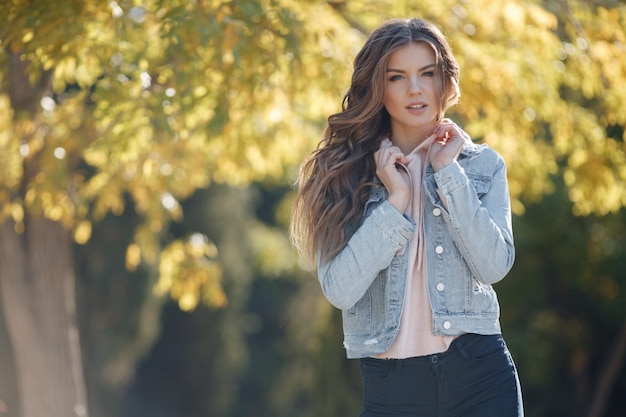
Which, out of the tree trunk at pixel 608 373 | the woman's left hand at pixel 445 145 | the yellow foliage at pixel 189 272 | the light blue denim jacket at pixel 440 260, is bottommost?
the tree trunk at pixel 608 373

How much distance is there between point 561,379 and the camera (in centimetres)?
1219

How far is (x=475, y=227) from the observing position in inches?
97.9

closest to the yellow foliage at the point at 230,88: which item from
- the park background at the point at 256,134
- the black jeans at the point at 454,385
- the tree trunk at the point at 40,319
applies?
the park background at the point at 256,134

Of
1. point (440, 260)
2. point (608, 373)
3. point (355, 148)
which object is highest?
point (355, 148)

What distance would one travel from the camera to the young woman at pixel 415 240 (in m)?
2.50

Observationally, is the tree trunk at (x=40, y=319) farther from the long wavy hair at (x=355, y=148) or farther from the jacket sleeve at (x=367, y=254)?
the jacket sleeve at (x=367, y=254)

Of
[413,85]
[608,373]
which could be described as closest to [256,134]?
[413,85]

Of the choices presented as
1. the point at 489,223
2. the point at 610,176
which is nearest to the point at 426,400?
the point at 489,223

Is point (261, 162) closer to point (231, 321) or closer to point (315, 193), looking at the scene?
point (315, 193)

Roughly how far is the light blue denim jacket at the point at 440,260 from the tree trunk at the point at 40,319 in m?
4.35

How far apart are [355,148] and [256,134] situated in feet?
12.1

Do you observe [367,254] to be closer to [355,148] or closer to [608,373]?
[355,148]

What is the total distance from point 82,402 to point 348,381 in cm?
406

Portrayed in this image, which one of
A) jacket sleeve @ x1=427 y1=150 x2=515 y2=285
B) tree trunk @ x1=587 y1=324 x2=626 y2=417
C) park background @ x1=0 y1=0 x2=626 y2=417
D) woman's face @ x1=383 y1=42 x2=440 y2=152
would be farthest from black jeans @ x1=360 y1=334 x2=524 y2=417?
tree trunk @ x1=587 y1=324 x2=626 y2=417
